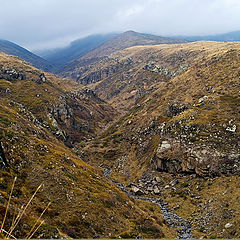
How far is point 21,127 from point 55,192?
23.9 meters

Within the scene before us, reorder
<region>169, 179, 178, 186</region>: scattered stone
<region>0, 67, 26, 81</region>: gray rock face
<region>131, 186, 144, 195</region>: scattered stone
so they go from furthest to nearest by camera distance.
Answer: <region>0, 67, 26, 81</region>: gray rock face → <region>169, 179, 178, 186</region>: scattered stone → <region>131, 186, 144, 195</region>: scattered stone

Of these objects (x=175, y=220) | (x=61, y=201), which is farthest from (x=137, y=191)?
(x=61, y=201)

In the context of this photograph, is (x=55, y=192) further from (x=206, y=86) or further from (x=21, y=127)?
(x=206, y=86)

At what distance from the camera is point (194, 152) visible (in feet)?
160

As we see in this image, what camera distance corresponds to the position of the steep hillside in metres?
37.0

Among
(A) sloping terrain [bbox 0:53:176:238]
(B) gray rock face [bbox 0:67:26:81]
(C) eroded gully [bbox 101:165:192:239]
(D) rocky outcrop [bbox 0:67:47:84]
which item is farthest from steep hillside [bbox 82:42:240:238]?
(B) gray rock face [bbox 0:67:26:81]

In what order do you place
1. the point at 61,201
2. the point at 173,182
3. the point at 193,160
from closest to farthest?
the point at 61,201, the point at 193,160, the point at 173,182

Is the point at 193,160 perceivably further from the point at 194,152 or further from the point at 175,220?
the point at 175,220

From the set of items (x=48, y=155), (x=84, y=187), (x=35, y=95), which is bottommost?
(x=84, y=187)

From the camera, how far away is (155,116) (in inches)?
2990

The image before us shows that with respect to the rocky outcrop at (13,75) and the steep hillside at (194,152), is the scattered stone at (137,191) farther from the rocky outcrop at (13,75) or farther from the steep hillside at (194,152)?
the rocky outcrop at (13,75)

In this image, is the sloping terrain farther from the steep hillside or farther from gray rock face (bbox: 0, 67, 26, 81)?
gray rock face (bbox: 0, 67, 26, 81)

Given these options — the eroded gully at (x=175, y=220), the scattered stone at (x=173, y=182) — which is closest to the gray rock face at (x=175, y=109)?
the scattered stone at (x=173, y=182)

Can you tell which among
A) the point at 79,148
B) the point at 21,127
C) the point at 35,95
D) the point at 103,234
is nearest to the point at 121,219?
the point at 103,234
